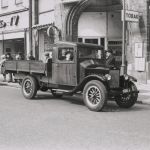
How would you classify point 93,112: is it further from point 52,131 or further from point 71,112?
point 52,131

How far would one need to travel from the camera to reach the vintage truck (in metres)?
9.55

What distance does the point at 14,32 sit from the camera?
25.4 m

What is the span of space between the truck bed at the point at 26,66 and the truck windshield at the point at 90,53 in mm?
1444

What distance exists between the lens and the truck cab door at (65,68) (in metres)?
10.4

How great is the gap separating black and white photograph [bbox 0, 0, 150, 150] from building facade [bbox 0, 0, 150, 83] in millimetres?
47

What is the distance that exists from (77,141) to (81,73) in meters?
4.32

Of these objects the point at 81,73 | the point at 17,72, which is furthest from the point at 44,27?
the point at 81,73

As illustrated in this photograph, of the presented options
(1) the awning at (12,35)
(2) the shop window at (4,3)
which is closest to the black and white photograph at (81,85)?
(1) the awning at (12,35)

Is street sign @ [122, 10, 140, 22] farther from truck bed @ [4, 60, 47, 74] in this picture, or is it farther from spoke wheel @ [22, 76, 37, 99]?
spoke wheel @ [22, 76, 37, 99]

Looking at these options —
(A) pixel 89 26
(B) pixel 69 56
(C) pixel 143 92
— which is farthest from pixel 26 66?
(A) pixel 89 26

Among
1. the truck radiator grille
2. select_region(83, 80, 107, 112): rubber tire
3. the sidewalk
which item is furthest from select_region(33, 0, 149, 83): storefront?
select_region(83, 80, 107, 112): rubber tire

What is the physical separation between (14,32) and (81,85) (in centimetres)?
1639

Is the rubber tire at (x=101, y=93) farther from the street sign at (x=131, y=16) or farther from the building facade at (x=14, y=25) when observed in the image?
the building facade at (x=14, y=25)

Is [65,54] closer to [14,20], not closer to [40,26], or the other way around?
[40,26]
